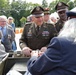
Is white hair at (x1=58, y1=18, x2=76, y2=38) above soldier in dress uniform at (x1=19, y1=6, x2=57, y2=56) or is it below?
above

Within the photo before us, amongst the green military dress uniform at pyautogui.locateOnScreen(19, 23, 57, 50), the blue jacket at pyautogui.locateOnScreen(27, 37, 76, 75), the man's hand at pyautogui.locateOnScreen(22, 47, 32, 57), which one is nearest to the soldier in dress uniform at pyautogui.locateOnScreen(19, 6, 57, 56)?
the green military dress uniform at pyautogui.locateOnScreen(19, 23, 57, 50)

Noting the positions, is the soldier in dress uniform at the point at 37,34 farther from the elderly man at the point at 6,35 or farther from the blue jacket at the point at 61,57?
the elderly man at the point at 6,35

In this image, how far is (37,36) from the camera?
411 cm

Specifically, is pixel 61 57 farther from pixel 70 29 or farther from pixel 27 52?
pixel 27 52

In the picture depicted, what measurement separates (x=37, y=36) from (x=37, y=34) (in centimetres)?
4

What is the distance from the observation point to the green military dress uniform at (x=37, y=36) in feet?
13.3

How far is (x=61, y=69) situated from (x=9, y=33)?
4.44m

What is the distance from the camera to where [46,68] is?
2084 mm

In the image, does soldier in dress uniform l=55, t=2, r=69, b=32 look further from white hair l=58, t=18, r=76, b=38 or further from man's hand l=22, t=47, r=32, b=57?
white hair l=58, t=18, r=76, b=38

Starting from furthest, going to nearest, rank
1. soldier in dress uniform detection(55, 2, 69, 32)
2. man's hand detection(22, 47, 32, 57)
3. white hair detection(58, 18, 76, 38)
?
soldier in dress uniform detection(55, 2, 69, 32) < man's hand detection(22, 47, 32, 57) < white hair detection(58, 18, 76, 38)

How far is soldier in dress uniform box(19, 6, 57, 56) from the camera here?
160 inches

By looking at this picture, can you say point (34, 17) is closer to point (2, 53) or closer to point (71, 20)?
point (2, 53)

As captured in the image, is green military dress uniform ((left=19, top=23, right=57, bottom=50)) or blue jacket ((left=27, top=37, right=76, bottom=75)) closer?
blue jacket ((left=27, top=37, right=76, bottom=75))

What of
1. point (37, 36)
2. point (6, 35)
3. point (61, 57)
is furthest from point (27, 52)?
point (6, 35)
